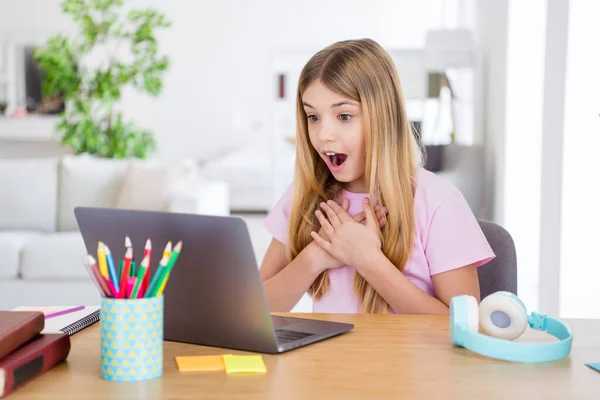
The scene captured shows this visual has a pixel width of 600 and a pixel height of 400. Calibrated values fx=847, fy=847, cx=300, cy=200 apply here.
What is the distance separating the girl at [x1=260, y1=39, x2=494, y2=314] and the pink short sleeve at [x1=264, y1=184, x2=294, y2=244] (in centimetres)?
9

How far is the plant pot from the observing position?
5176mm

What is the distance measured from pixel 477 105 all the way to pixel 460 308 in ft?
15.5

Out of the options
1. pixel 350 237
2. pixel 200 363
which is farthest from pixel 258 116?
pixel 200 363

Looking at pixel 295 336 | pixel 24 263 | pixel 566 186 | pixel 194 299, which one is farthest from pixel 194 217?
pixel 24 263

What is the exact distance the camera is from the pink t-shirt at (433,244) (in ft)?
5.11

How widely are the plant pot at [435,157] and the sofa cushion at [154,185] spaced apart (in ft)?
4.91

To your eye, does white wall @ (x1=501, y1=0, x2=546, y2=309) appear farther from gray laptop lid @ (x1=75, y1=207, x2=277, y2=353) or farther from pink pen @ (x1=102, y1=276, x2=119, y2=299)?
pink pen @ (x1=102, y1=276, x2=119, y2=299)

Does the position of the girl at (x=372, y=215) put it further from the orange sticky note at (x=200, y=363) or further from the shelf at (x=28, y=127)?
the shelf at (x=28, y=127)

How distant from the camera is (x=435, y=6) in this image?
8.04m

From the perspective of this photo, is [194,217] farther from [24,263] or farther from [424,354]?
[24,263]

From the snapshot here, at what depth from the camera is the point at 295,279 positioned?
159cm

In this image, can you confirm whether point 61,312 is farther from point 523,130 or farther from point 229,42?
point 229,42

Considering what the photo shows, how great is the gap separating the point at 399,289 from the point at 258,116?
6.80 metres

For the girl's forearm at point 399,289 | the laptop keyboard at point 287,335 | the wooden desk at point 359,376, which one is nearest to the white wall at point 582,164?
the girl's forearm at point 399,289
